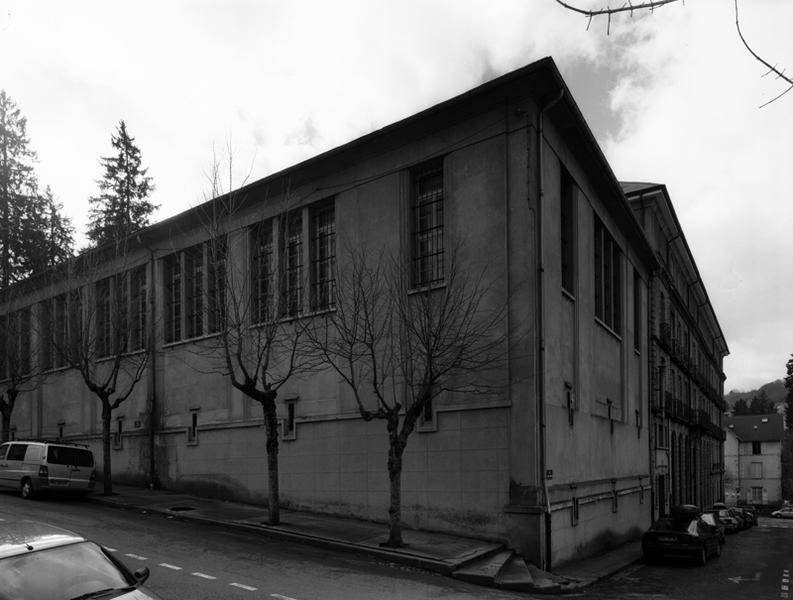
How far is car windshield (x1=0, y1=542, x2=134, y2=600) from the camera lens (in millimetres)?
6160

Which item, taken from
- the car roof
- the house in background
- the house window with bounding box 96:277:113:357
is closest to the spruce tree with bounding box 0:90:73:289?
the house window with bounding box 96:277:113:357

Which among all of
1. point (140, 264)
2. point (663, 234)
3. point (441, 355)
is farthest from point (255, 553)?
point (663, 234)

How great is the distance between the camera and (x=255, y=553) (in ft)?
47.4

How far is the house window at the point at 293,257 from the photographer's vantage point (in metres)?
21.8

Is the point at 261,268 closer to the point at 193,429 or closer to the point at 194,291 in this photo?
the point at 194,291

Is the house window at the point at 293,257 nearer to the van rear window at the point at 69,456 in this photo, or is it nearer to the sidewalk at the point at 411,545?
the sidewalk at the point at 411,545

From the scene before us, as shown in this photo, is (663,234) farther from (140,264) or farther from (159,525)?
(159,525)

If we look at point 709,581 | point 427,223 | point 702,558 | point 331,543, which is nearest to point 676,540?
point 702,558

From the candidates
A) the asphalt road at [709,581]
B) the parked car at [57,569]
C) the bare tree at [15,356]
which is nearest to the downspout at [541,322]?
the asphalt road at [709,581]

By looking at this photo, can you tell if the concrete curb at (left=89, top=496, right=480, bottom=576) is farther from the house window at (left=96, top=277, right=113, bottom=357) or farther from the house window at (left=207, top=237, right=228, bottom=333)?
the house window at (left=96, top=277, right=113, bottom=357)

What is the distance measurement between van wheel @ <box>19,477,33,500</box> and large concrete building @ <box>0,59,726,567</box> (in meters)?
4.94

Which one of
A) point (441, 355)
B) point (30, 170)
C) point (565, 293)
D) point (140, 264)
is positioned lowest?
point (441, 355)

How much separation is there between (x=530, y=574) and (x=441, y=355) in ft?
15.8

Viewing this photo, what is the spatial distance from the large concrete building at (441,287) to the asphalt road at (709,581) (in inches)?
62.5
